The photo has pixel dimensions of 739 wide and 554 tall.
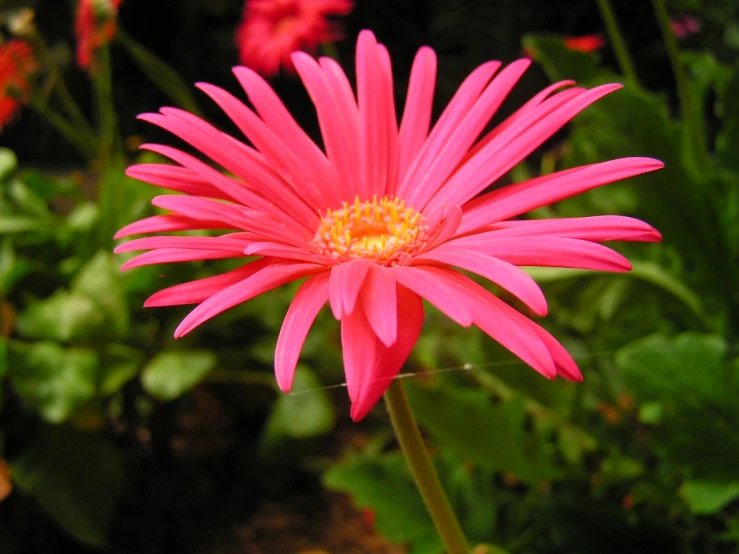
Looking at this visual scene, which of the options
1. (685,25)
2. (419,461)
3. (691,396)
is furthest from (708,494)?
(685,25)

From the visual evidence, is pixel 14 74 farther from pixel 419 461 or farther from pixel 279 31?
pixel 419 461

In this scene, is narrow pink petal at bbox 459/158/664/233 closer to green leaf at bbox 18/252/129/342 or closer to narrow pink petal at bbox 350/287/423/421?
narrow pink petal at bbox 350/287/423/421

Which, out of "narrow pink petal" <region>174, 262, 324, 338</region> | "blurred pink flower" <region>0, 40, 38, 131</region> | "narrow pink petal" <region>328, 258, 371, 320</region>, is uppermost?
"blurred pink flower" <region>0, 40, 38, 131</region>

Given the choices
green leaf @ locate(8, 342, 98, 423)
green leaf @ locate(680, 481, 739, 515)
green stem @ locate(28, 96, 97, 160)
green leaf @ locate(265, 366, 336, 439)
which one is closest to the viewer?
green leaf @ locate(680, 481, 739, 515)

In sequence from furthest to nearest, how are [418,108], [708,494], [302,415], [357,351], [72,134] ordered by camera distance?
1. [72,134]
2. [302,415]
3. [708,494]
4. [418,108]
5. [357,351]

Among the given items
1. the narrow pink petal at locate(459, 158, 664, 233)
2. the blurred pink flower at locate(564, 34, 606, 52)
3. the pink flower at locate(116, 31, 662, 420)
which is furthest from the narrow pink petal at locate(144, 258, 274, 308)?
the blurred pink flower at locate(564, 34, 606, 52)

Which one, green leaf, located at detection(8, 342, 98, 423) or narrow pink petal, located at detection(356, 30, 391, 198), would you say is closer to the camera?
narrow pink petal, located at detection(356, 30, 391, 198)
